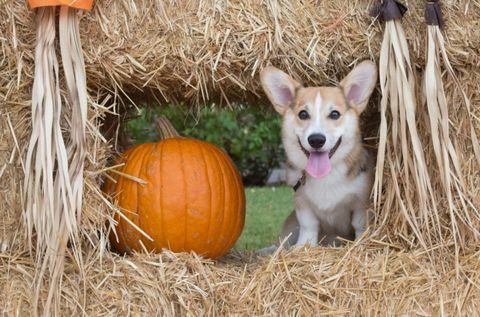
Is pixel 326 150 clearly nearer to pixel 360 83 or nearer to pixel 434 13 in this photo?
pixel 360 83

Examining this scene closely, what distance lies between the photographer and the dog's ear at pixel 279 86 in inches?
132

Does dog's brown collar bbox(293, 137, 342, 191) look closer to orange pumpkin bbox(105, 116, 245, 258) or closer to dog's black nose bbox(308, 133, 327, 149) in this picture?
dog's black nose bbox(308, 133, 327, 149)

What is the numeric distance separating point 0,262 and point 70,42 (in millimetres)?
965

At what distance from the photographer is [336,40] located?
3.28 metres

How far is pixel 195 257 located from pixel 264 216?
129 inches

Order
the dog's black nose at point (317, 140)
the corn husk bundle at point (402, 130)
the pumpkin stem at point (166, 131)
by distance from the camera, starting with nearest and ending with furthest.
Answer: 1. the corn husk bundle at point (402, 130)
2. the dog's black nose at point (317, 140)
3. the pumpkin stem at point (166, 131)

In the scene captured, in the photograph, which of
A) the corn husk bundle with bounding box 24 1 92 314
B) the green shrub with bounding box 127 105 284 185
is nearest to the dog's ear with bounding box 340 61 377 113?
the corn husk bundle with bounding box 24 1 92 314

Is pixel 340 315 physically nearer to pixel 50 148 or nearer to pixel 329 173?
pixel 329 173

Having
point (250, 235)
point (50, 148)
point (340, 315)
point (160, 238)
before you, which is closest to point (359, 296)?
point (340, 315)

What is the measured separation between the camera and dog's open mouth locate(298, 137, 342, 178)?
351 centimetres

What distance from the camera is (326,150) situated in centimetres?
350

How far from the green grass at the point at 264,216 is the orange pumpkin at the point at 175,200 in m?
0.99

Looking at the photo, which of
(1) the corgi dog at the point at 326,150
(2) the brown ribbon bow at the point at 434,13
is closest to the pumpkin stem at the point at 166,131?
(1) the corgi dog at the point at 326,150

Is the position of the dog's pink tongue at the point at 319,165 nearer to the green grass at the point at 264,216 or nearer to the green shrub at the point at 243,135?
the green grass at the point at 264,216
